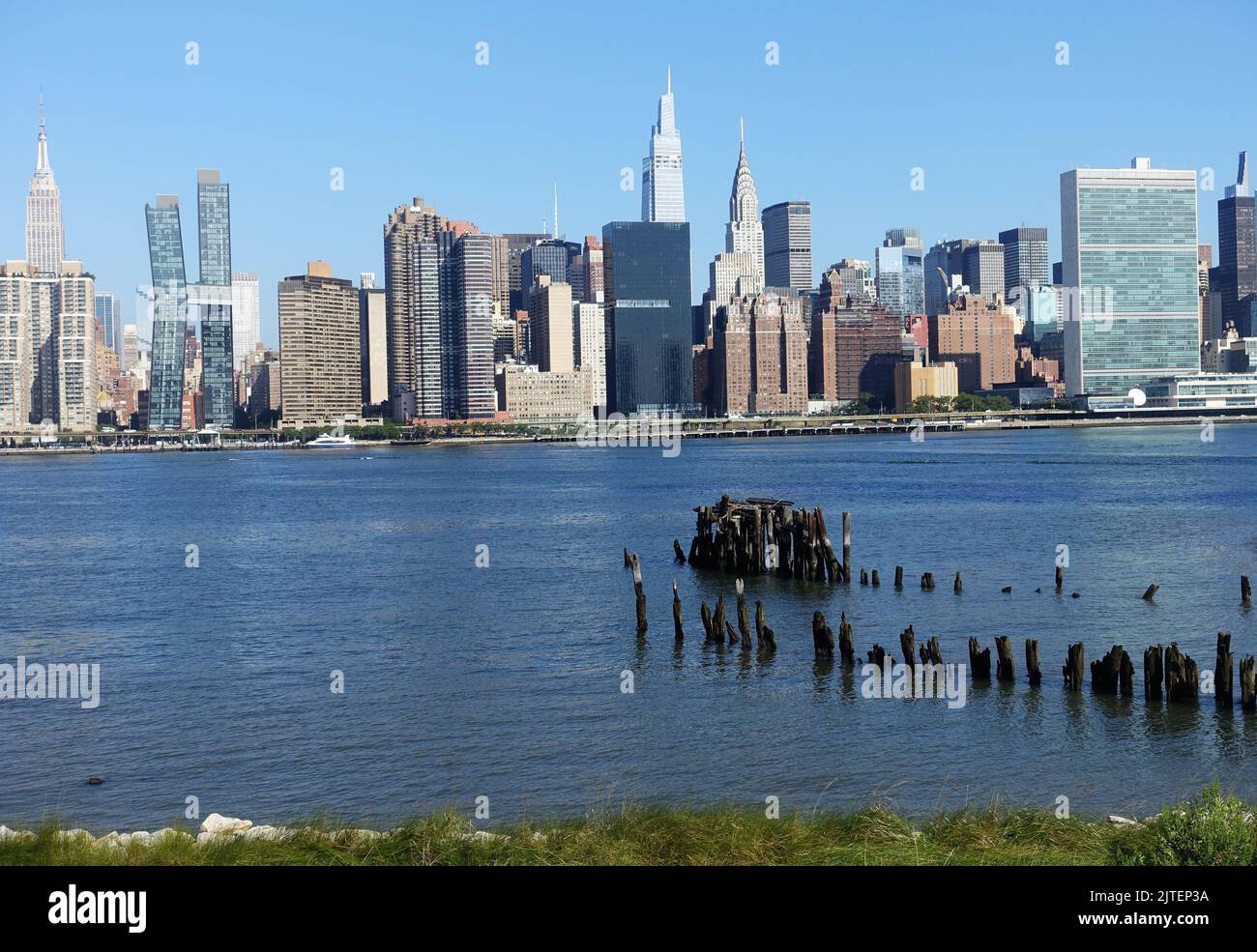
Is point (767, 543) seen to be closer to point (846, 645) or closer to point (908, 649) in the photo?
point (846, 645)

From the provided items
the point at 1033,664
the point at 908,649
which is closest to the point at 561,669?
the point at 908,649

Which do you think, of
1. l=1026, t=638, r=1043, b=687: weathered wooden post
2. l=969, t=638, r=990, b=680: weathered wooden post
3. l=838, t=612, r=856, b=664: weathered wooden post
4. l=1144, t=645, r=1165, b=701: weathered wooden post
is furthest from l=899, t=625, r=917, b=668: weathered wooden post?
l=1144, t=645, r=1165, b=701: weathered wooden post

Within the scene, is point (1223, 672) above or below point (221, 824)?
above

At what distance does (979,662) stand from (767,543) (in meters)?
20.4

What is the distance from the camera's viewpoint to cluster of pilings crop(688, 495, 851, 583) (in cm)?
4397

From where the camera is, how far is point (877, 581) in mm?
42312

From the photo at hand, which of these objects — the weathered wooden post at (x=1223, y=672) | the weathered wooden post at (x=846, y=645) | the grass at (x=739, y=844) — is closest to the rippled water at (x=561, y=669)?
the weathered wooden post at (x=846, y=645)

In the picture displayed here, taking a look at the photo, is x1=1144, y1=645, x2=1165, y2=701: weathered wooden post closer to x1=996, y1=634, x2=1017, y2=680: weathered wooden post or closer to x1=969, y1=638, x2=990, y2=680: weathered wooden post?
x1=996, y1=634, x2=1017, y2=680: weathered wooden post

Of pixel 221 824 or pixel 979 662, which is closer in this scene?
pixel 221 824

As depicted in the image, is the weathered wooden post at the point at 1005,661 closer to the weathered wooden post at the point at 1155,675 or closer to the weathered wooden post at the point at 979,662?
the weathered wooden post at the point at 979,662

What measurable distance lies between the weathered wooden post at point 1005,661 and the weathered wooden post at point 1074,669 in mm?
1147

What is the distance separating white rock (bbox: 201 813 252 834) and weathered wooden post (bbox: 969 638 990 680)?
15.5 meters

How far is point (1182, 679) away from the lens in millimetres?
24609
